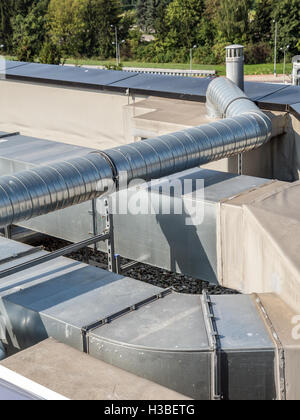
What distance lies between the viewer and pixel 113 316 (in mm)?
7117

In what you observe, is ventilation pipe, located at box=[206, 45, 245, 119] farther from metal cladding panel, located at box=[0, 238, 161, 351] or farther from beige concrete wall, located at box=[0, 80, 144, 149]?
metal cladding panel, located at box=[0, 238, 161, 351]

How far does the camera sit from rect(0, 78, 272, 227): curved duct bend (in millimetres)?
8477

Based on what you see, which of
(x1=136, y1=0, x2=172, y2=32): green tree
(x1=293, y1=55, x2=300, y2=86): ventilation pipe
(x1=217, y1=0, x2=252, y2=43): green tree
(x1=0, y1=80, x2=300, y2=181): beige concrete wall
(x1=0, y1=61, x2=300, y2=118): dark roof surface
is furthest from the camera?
(x1=136, y1=0, x2=172, y2=32): green tree

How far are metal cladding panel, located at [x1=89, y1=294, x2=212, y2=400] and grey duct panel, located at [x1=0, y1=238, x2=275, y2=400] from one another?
1 centimetres

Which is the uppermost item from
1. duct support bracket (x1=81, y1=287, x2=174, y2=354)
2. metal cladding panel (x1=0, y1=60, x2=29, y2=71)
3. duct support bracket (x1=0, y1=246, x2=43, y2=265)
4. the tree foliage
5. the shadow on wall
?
the tree foliage

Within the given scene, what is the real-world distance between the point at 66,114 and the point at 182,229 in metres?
8.97

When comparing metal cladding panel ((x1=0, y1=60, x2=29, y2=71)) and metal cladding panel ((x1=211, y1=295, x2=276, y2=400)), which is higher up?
metal cladding panel ((x1=0, y1=60, x2=29, y2=71))

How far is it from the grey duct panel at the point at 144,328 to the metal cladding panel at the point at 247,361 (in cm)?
1

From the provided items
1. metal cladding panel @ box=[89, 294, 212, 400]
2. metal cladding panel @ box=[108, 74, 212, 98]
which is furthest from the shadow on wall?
metal cladding panel @ box=[89, 294, 212, 400]

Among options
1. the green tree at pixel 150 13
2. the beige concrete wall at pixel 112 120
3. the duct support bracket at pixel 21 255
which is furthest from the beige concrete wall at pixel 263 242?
the green tree at pixel 150 13

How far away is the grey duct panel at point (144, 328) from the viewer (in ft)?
21.6

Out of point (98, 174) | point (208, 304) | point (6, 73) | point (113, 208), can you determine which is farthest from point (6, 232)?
point (6, 73)

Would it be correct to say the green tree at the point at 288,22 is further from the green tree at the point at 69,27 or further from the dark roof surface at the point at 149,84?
the dark roof surface at the point at 149,84

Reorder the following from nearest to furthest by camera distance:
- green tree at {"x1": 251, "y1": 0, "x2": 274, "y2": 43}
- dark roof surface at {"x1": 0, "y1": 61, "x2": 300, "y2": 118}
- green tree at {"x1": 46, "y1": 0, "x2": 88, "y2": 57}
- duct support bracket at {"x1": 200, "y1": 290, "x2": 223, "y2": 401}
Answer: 1. duct support bracket at {"x1": 200, "y1": 290, "x2": 223, "y2": 401}
2. dark roof surface at {"x1": 0, "y1": 61, "x2": 300, "y2": 118}
3. green tree at {"x1": 251, "y1": 0, "x2": 274, "y2": 43}
4. green tree at {"x1": 46, "y1": 0, "x2": 88, "y2": 57}
